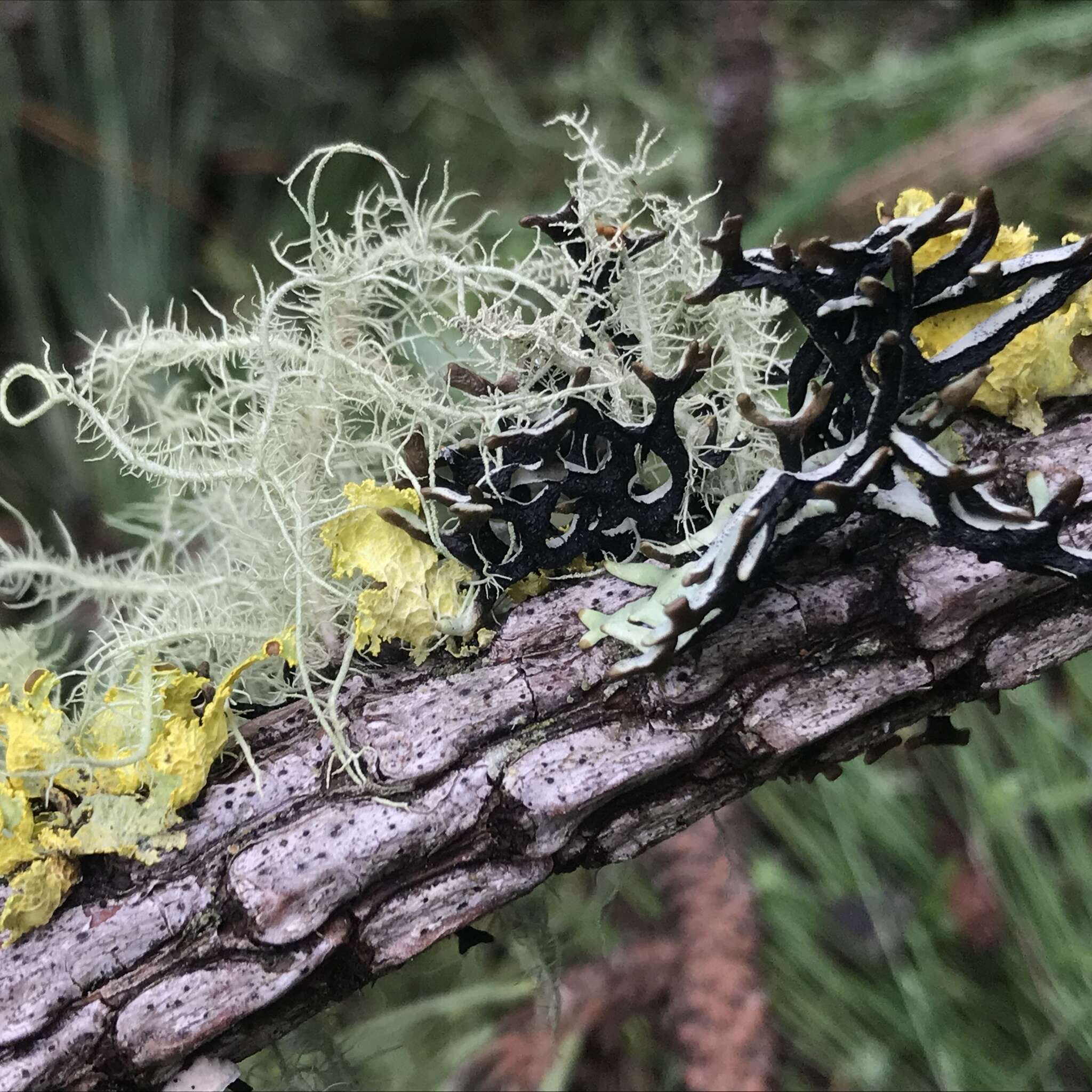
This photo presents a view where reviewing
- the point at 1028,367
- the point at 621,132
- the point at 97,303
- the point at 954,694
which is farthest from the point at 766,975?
the point at 621,132

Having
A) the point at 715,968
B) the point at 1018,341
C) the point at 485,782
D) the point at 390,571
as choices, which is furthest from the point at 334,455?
the point at 715,968

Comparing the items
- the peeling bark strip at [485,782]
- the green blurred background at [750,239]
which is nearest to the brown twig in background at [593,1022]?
the green blurred background at [750,239]

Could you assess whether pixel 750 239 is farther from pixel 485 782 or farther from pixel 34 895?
pixel 34 895

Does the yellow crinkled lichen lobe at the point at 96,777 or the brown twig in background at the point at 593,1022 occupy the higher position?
the yellow crinkled lichen lobe at the point at 96,777

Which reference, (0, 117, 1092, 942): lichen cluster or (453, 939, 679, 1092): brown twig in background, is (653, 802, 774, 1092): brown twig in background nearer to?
A: (453, 939, 679, 1092): brown twig in background

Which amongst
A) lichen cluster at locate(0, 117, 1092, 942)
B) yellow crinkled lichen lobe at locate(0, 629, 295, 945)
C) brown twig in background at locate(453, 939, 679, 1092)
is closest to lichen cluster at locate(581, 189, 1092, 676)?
lichen cluster at locate(0, 117, 1092, 942)

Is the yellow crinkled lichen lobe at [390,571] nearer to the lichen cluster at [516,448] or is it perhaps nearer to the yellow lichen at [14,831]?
the lichen cluster at [516,448]
